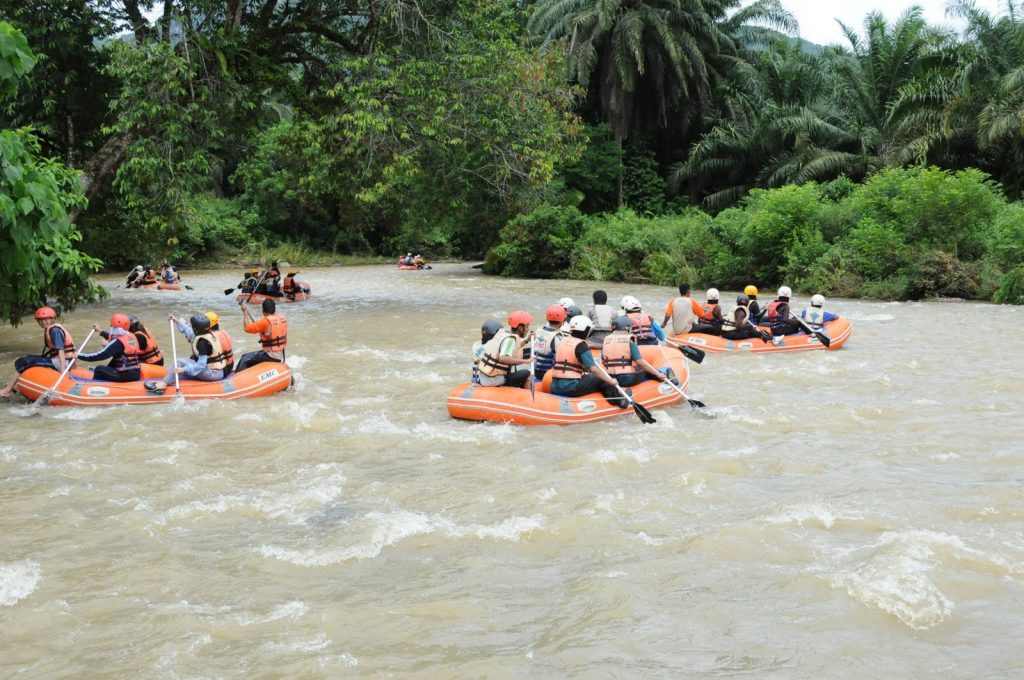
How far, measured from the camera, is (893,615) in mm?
5062

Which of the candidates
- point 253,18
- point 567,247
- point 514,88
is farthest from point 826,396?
point 567,247

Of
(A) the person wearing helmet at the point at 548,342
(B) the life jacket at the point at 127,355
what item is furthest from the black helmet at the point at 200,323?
(A) the person wearing helmet at the point at 548,342

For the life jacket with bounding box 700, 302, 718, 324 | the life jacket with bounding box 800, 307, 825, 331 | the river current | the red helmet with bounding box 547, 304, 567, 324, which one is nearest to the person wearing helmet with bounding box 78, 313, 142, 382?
the river current

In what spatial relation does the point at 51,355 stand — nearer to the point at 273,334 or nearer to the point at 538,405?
the point at 273,334

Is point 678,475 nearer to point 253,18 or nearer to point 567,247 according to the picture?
point 253,18

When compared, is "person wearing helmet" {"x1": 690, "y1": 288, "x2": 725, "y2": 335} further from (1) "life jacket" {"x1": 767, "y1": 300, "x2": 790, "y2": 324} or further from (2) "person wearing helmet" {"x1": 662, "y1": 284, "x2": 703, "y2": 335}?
(1) "life jacket" {"x1": 767, "y1": 300, "x2": 790, "y2": 324}

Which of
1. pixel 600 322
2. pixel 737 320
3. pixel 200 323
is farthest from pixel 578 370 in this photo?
pixel 737 320

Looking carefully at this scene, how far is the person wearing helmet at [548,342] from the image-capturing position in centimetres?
1022

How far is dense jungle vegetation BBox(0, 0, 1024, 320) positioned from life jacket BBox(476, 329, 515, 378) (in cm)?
467

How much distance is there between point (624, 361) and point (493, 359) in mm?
1457

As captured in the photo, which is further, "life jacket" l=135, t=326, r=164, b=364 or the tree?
"life jacket" l=135, t=326, r=164, b=364

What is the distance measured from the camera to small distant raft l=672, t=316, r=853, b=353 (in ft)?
46.2

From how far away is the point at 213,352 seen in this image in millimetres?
11156

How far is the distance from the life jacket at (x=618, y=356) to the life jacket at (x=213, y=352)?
184 inches
